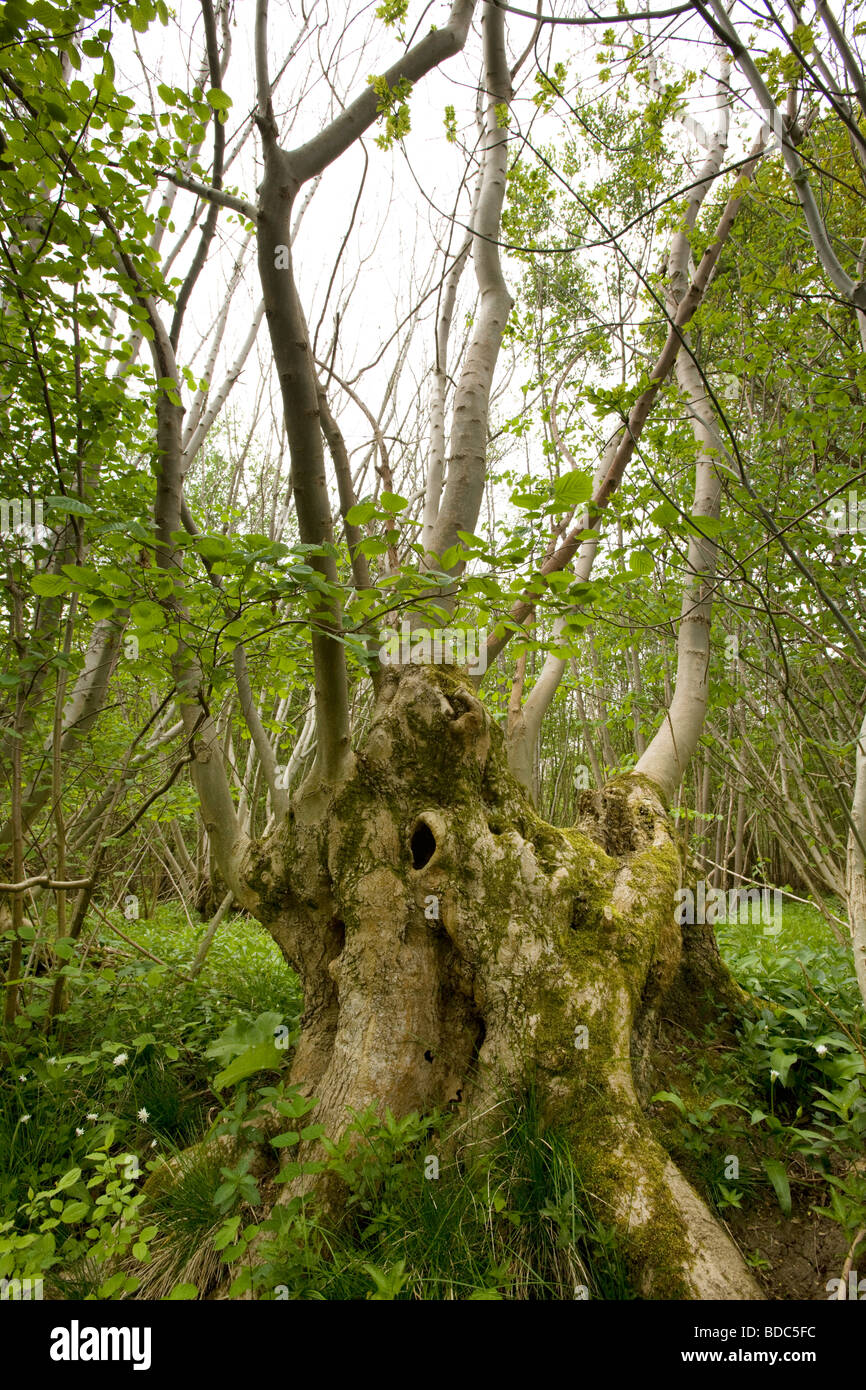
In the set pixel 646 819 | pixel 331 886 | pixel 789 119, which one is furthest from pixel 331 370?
pixel 646 819

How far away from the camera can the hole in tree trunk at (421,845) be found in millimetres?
2334

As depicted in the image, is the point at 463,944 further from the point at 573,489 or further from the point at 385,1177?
the point at 573,489

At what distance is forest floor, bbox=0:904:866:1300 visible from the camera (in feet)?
5.19

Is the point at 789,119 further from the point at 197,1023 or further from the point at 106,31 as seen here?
the point at 197,1023

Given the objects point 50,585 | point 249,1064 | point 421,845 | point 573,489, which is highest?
point 573,489

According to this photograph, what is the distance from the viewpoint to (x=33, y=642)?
8.50 feet

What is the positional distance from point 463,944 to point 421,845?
0.40 metres

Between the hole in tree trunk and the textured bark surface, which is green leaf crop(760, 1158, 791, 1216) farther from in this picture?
the hole in tree trunk

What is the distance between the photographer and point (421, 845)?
2.38 meters

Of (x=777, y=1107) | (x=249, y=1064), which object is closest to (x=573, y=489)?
(x=249, y=1064)

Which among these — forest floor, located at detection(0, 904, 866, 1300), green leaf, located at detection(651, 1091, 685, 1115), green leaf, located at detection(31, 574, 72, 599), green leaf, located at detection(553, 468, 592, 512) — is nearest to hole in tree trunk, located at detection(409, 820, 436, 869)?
forest floor, located at detection(0, 904, 866, 1300)

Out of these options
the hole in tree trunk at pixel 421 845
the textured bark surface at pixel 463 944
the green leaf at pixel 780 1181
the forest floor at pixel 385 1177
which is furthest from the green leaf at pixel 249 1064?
the green leaf at pixel 780 1181
